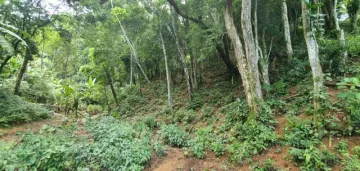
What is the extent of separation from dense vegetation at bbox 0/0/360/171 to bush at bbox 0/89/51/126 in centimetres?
5

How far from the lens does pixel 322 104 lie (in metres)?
5.11

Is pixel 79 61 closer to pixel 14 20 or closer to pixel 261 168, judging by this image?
pixel 14 20

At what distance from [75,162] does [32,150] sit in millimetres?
837

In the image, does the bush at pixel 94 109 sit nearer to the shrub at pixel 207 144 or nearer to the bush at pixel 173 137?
the bush at pixel 173 137

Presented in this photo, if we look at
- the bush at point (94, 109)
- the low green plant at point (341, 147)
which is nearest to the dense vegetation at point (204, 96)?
the low green plant at point (341, 147)

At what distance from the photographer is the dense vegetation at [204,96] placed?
452 centimetres

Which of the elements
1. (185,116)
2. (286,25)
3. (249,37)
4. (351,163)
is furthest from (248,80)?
(286,25)

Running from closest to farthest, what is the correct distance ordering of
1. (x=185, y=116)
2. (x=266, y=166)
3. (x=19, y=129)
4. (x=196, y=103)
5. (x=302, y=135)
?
(x=266, y=166) → (x=302, y=135) → (x=19, y=129) → (x=185, y=116) → (x=196, y=103)

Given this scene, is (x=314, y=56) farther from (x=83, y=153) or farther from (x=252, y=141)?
(x=83, y=153)

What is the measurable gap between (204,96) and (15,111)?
912cm

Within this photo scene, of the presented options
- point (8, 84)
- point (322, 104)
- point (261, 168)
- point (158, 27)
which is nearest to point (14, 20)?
point (8, 84)

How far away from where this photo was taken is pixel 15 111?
7.98m

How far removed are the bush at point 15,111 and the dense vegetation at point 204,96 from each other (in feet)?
0.17

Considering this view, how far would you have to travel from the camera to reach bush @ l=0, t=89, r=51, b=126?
7547 mm
